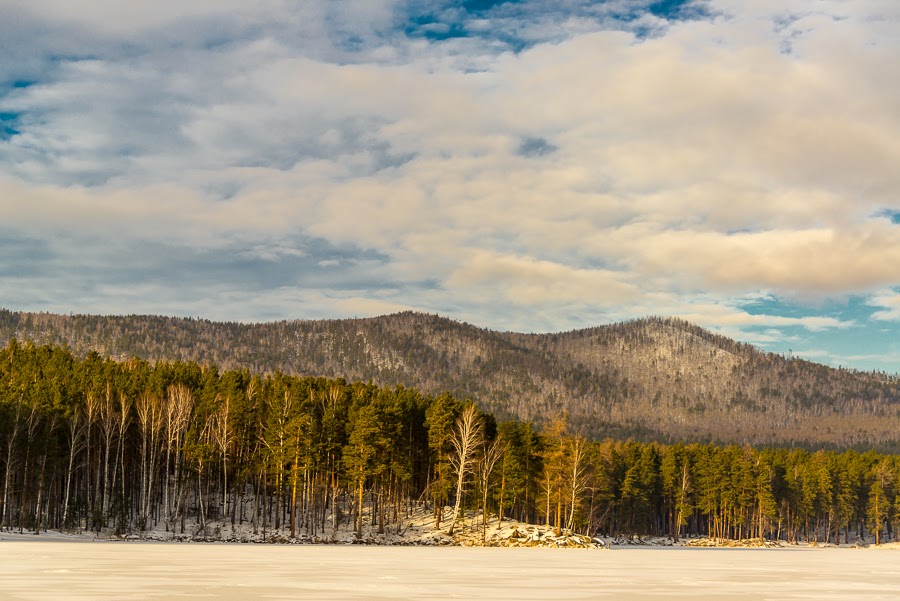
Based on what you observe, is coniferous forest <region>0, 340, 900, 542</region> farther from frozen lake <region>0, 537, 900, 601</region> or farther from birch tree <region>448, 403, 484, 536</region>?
frozen lake <region>0, 537, 900, 601</region>

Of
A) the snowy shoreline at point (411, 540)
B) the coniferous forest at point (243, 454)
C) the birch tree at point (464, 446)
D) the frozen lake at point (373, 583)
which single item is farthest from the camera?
the birch tree at point (464, 446)

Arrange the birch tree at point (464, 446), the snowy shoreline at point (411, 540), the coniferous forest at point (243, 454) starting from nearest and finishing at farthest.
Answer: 1. the snowy shoreline at point (411, 540)
2. the coniferous forest at point (243, 454)
3. the birch tree at point (464, 446)

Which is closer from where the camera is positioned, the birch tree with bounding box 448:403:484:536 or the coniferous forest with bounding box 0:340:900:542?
the coniferous forest with bounding box 0:340:900:542

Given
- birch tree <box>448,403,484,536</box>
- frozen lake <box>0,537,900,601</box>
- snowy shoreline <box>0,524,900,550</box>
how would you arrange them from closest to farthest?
frozen lake <box>0,537,900,601</box>, snowy shoreline <box>0,524,900,550</box>, birch tree <box>448,403,484,536</box>

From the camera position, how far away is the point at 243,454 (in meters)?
94.9

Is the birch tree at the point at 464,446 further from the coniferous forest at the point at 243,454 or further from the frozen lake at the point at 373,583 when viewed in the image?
the frozen lake at the point at 373,583

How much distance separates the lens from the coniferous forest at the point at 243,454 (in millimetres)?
79625

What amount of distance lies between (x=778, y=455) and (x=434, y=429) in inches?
3412

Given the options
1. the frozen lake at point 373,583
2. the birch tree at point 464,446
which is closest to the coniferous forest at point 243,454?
the birch tree at point 464,446

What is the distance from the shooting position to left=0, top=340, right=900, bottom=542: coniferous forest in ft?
261

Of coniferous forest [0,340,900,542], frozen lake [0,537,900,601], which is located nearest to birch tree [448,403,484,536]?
coniferous forest [0,340,900,542]

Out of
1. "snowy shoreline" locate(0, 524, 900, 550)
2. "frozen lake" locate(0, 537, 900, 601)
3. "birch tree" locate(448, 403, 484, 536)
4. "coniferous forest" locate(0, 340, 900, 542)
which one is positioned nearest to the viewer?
"frozen lake" locate(0, 537, 900, 601)

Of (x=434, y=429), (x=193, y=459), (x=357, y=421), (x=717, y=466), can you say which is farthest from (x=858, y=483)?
(x=193, y=459)

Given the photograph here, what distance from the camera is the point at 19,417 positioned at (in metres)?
75.9
